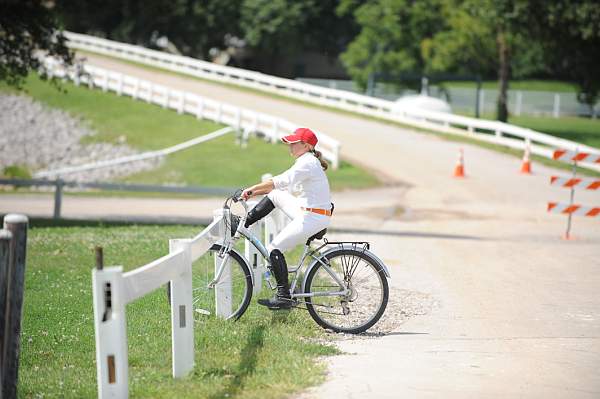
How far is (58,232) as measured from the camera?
1823cm

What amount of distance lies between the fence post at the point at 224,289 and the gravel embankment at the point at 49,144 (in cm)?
2541

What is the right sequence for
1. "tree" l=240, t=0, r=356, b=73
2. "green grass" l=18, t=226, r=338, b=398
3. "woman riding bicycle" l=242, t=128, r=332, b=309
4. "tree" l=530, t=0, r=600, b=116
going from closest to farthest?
"green grass" l=18, t=226, r=338, b=398
"woman riding bicycle" l=242, t=128, r=332, b=309
"tree" l=530, t=0, r=600, b=116
"tree" l=240, t=0, r=356, b=73

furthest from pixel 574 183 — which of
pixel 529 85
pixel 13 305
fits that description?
pixel 529 85

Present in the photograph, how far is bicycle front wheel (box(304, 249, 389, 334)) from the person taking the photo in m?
9.07

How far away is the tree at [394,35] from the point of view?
174ft

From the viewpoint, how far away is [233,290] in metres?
9.59

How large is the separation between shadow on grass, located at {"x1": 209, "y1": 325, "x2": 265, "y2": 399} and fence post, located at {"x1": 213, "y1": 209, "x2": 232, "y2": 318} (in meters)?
0.42

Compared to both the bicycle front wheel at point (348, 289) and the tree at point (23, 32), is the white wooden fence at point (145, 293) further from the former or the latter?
the tree at point (23, 32)

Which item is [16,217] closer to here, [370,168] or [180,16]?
[370,168]

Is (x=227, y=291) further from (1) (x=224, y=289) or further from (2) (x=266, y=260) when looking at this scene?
(2) (x=266, y=260)

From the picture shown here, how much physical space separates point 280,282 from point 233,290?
2.04 feet

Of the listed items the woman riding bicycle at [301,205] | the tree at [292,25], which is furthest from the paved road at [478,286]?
the tree at [292,25]

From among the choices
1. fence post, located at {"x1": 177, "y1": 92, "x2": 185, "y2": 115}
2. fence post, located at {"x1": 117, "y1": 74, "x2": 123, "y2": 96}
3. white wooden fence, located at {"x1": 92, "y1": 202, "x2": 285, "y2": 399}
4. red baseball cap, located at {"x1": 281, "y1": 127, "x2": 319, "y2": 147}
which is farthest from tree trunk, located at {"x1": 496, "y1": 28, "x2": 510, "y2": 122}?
white wooden fence, located at {"x1": 92, "y1": 202, "x2": 285, "y2": 399}

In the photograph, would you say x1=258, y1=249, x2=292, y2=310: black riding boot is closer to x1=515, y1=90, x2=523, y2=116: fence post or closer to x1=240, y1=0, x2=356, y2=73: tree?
x1=515, y1=90, x2=523, y2=116: fence post
